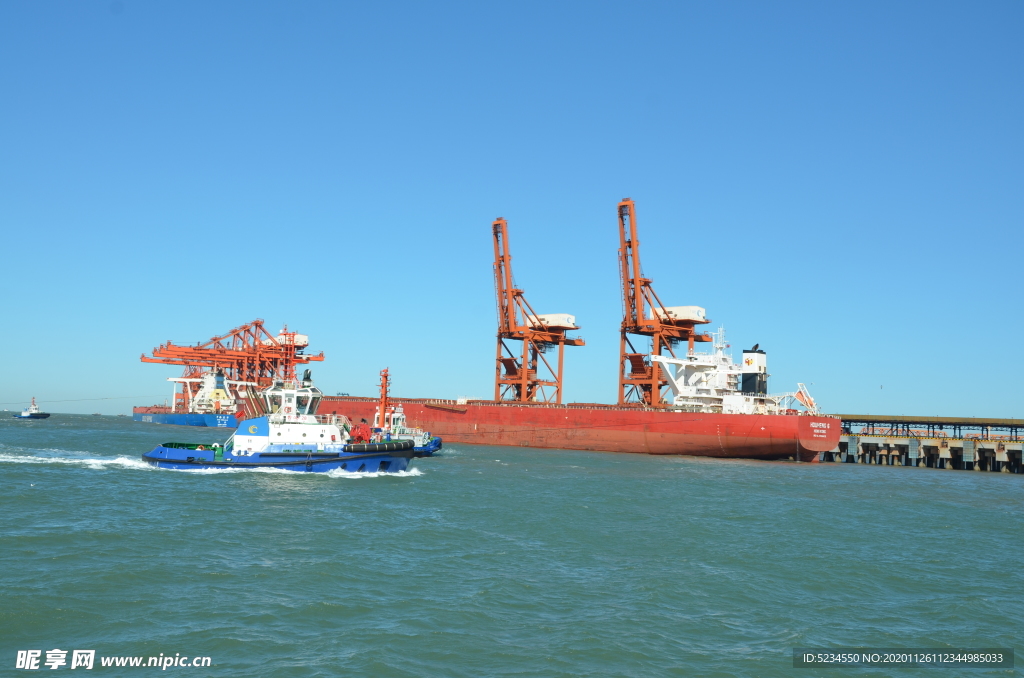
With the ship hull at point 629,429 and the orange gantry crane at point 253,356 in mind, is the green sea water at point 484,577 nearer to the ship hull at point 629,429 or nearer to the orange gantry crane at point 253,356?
the ship hull at point 629,429

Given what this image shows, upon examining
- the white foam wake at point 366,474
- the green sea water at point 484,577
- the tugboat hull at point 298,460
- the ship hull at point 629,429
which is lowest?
the green sea water at point 484,577

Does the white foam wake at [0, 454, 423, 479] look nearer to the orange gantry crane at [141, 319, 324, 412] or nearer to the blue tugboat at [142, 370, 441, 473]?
the blue tugboat at [142, 370, 441, 473]

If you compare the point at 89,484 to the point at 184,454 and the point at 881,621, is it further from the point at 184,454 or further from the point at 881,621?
the point at 881,621

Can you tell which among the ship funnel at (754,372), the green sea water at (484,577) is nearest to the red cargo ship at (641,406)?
the ship funnel at (754,372)

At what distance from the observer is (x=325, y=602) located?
41.5ft

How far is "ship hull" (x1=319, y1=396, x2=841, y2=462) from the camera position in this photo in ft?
146

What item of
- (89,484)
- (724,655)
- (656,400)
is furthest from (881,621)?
(656,400)

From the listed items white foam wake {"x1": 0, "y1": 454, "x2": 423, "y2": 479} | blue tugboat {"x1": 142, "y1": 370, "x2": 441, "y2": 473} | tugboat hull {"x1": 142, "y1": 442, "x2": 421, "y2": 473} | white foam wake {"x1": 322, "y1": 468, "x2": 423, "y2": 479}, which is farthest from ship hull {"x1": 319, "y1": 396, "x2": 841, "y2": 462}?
blue tugboat {"x1": 142, "y1": 370, "x2": 441, "y2": 473}

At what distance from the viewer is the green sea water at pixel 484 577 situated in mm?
10742

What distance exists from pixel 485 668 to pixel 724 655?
11.4ft

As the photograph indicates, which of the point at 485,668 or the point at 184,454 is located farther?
the point at 184,454

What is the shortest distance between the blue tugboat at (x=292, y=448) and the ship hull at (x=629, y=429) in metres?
20.8

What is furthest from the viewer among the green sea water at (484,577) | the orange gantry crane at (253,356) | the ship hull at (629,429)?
the orange gantry crane at (253,356)

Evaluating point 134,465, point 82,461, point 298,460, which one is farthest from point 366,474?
point 82,461
